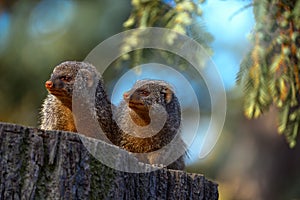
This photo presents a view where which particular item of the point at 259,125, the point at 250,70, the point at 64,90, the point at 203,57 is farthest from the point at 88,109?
the point at 259,125

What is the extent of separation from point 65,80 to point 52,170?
116 cm

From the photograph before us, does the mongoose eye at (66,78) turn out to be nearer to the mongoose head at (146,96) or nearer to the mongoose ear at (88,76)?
the mongoose ear at (88,76)

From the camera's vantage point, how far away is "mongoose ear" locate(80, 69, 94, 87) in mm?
2994

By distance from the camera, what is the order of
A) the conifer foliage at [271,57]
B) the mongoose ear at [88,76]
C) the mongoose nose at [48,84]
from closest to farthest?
the mongoose nose at [48,84] → the mongoose ear at [88,76] → the conifer foliage at [271,57]

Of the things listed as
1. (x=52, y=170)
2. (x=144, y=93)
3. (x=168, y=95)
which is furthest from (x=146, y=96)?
(x=52, y=170)

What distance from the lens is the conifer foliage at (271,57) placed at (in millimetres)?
3816

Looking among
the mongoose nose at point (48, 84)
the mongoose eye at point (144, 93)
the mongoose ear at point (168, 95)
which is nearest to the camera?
the mongoose nose at point (48, 84)

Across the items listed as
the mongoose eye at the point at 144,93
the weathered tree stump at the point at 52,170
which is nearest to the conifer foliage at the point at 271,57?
the mongoose eye at the point at 144,93

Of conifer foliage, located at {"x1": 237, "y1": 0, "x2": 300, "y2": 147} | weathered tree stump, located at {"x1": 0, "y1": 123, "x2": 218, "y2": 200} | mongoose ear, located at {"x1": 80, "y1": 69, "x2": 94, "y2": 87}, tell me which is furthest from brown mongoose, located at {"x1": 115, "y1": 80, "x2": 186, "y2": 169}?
weathered tree stump, located at {"x1": 0, "y1": 123, "x2": 218, "y2": 200}

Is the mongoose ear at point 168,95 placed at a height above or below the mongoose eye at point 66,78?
above

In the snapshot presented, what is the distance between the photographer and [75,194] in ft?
5.91

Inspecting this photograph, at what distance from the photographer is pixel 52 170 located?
1797 mm

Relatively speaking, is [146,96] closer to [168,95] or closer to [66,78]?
[168,95]

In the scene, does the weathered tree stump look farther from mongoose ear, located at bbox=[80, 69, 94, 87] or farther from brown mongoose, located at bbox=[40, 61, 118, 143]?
mongoose ear, located at bbox=[80, 69, 94, 87]
